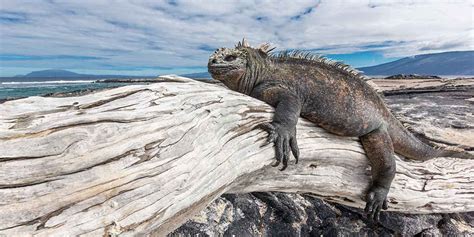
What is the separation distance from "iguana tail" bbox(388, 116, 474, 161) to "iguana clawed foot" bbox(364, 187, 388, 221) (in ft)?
2.40

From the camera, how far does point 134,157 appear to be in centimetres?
280

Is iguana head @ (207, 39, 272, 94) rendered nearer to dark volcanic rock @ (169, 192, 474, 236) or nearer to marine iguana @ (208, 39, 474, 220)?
marine iguana @ (208, 39, 474, 220)

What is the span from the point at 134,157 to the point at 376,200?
3.29 m

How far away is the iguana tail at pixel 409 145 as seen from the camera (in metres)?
5.07

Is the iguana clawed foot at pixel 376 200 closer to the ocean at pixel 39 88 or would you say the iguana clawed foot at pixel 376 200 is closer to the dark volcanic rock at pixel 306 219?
the dark volcanic rock at pixel 306 219

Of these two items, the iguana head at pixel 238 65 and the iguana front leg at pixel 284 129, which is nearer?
the iguana front leg at pixel 284 129

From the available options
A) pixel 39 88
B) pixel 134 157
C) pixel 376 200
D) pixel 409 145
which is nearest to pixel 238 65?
pixel 134 157

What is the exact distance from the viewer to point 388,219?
215 inches

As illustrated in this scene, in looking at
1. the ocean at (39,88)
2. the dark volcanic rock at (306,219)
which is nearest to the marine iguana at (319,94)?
the dark volcanic rock at (306,219)

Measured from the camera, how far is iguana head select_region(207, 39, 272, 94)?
4252 millimetres

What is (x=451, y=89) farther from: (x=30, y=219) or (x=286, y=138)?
(x=30, y=219)

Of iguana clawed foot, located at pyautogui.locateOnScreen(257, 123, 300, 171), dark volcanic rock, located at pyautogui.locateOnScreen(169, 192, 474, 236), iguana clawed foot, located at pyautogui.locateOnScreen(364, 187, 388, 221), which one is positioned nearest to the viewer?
iguana clawed foot, located at pyautogui.locateOnScreen(257, 123, 300, 171)

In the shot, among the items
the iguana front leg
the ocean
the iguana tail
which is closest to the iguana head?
the iguana front leg

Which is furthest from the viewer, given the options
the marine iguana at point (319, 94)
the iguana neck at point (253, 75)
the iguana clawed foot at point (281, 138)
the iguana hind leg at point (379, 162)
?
the iguana hind leg at point (379, 162)
